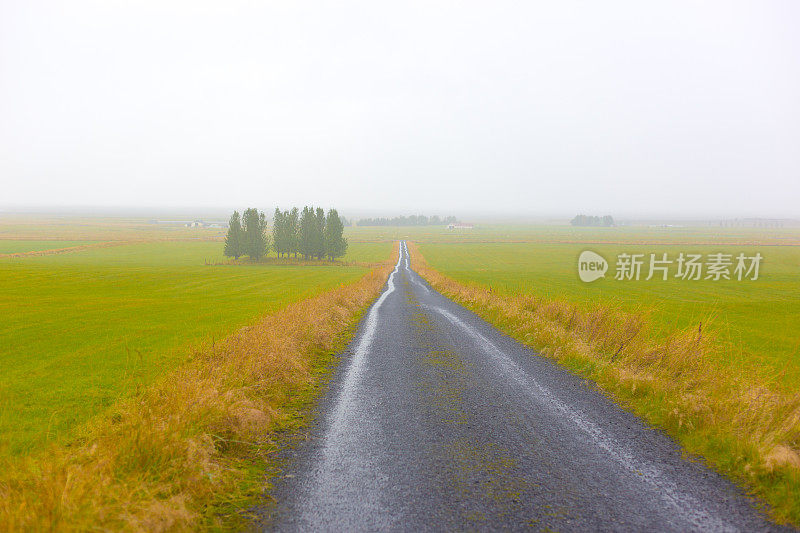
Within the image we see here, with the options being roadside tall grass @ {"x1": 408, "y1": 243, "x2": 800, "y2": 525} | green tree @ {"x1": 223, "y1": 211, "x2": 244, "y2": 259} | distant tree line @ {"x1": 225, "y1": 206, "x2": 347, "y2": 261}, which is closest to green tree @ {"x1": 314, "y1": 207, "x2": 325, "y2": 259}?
distant tree line @ {"x1": 225, "y1": 206, "x2": 347, "y2": 261}

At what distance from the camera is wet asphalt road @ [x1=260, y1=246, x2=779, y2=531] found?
14.6ft

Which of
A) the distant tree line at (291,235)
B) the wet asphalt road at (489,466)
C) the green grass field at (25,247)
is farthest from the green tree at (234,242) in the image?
the wet asphalt road at (489,466)

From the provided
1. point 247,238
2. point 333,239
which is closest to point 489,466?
point 333,239

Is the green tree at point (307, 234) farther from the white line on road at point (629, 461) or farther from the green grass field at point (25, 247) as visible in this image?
the white line on road at point (629, 461)

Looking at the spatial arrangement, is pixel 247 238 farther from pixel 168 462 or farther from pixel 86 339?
pixel 168 462

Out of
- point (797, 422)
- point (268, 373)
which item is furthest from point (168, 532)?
point (797, 422)

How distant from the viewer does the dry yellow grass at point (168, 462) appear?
399 cm

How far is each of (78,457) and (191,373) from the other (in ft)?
8.93

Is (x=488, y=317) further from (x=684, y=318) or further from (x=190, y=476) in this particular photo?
(x=190, y=476)

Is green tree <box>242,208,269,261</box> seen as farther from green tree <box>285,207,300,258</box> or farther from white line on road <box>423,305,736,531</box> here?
white line on road <box>423,305,736,531</box>

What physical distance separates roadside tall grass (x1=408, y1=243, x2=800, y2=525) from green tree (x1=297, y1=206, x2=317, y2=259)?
84025 millimetres

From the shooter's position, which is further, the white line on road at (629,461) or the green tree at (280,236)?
the green tree at (280,236)

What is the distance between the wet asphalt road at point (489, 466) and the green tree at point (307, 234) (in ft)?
287

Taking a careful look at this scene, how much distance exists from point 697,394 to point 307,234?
92674 millimetres
